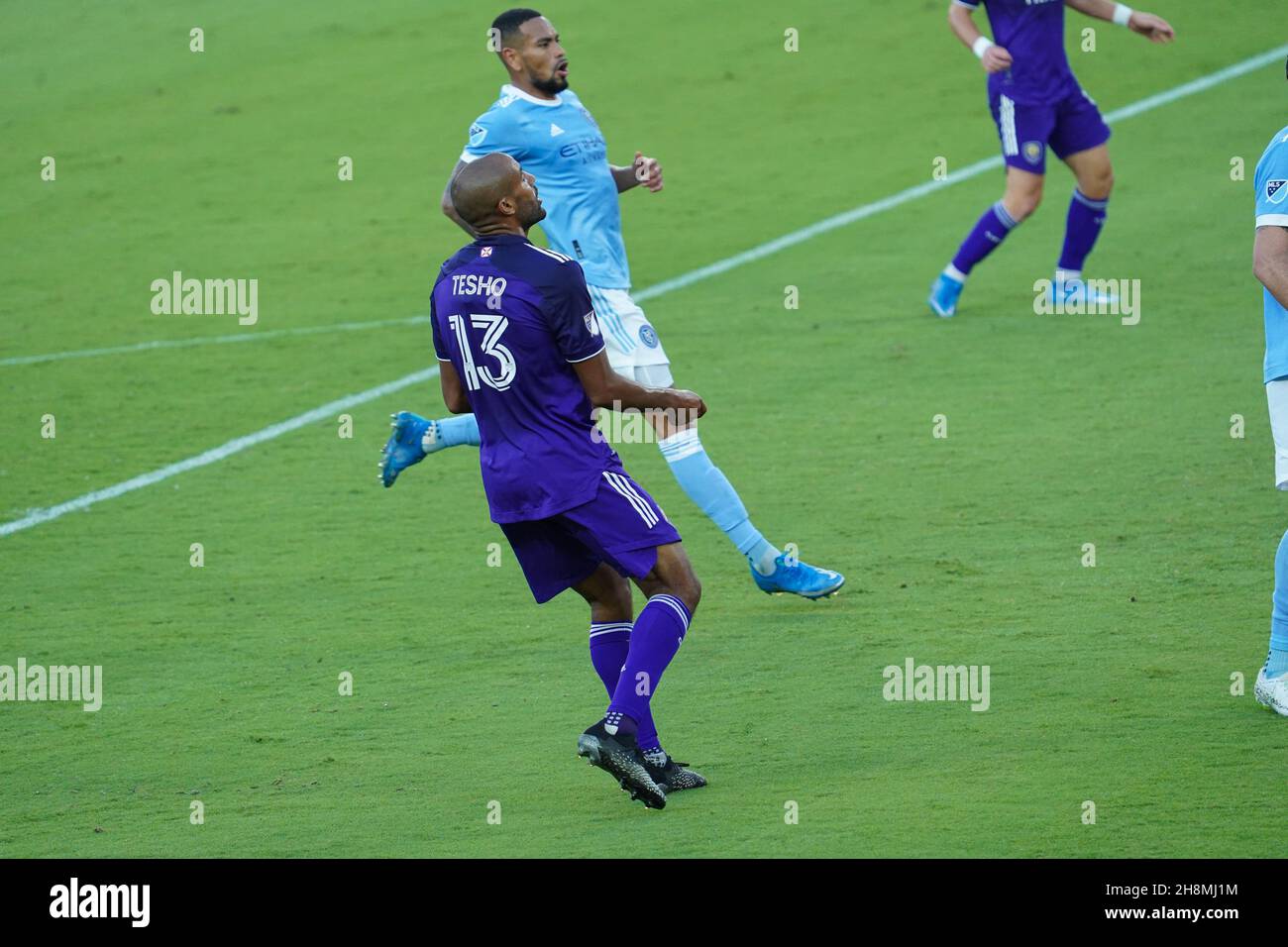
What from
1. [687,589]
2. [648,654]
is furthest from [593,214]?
[648,654]

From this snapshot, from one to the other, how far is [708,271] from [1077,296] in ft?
9.96

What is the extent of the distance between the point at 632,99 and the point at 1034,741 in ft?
46.1

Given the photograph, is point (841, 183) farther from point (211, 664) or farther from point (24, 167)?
point (211, 664)

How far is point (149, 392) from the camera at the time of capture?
11805 millimetres

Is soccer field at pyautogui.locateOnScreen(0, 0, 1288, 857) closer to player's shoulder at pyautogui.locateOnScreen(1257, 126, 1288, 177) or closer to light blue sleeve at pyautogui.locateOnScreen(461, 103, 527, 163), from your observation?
player's shoulder at pyautogui.locateOnScreen(1257, 126, 1288, 177)

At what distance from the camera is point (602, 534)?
220 inches

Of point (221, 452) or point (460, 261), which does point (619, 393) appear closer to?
point (460, 261)

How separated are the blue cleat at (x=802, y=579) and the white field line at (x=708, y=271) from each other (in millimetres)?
4028

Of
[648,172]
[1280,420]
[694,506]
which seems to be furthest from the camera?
[694,506]

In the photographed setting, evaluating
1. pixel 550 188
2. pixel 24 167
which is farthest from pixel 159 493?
pixel 24 167

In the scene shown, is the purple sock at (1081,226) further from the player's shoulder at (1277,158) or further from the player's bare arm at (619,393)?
the player's bare arm at (619,393)

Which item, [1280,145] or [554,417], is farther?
[1280,145]

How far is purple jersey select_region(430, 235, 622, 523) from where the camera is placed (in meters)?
5.49

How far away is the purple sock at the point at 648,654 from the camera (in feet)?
18.1
